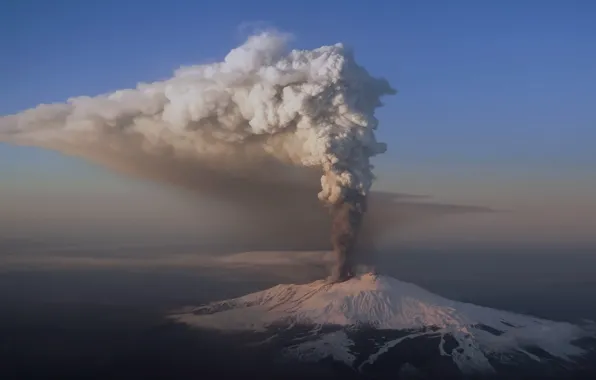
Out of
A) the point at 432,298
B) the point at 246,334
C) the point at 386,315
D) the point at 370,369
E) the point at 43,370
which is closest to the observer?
the point at 43,370

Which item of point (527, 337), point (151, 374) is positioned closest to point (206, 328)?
point (151, 374)

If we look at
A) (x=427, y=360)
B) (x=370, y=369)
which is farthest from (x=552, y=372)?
(x=370, y=369)

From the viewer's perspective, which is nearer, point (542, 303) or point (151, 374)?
point (151, 374)

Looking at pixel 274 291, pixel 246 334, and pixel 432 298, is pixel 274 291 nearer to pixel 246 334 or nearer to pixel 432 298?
pixel 246 334

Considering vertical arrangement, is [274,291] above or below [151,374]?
above

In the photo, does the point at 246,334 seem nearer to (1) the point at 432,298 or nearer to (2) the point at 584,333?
(1) the point at 432,298

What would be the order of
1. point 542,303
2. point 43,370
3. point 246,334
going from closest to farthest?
point 43,370 → point 246,334 → point 542,303
